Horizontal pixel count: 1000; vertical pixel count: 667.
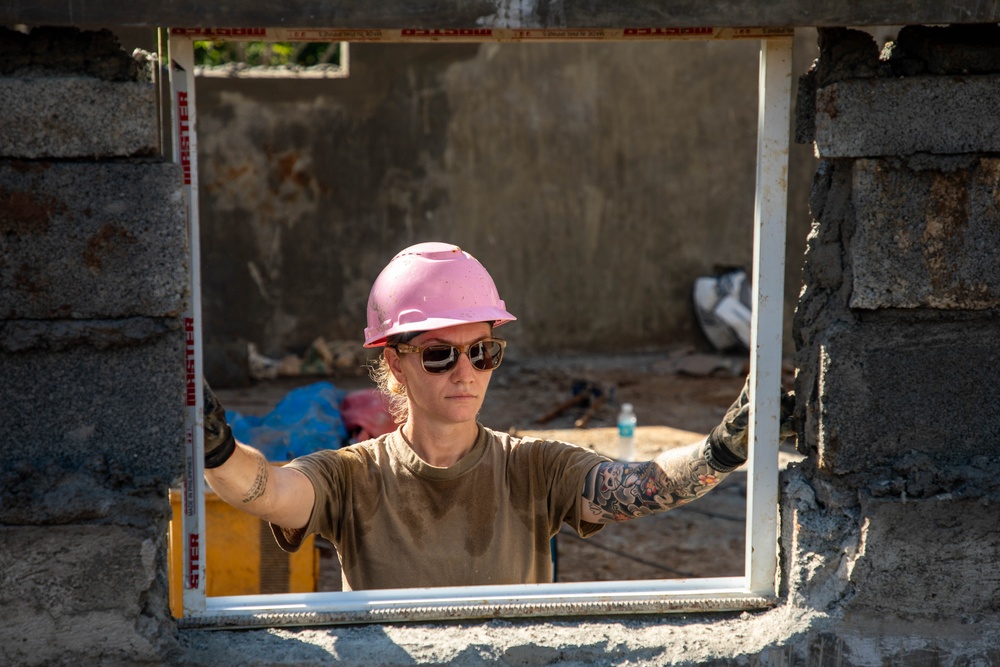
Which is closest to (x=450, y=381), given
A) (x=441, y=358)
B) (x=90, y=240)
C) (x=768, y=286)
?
(x=441, y=358)

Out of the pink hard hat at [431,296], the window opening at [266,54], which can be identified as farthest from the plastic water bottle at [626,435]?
the window opening at [266,54]

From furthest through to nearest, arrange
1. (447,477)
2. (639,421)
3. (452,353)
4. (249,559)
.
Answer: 1. (639,421)
2. (249,559)
3. (447,477)
4. (452,353)

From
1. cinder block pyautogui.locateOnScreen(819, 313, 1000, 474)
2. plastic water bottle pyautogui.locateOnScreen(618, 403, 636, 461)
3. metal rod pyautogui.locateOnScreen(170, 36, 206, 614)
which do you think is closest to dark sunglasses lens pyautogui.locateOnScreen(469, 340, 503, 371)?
metal rod pyautogui.locateOnScreen(170, 36, 206, 614)

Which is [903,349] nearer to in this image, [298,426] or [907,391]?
[907,391]

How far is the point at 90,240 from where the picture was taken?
2.19 m

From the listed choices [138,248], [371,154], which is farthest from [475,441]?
[371,154]

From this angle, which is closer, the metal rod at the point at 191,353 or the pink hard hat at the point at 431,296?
the metal rod at the point at 191,353

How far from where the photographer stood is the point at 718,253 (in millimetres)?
10367

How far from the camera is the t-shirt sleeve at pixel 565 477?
2.85m

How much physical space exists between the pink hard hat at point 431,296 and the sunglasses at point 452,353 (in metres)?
0.05

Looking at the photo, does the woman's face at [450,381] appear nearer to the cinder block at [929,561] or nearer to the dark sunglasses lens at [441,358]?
the dark sunglasses lens at [441,358]

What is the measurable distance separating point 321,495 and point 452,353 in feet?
1.65

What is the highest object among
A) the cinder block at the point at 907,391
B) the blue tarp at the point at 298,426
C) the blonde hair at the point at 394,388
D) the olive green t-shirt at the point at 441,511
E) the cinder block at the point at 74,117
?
the cinder block at the point at 74,117

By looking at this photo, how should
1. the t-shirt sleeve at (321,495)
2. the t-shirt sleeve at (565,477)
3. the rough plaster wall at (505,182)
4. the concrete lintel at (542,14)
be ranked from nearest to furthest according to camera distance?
the concrete lintel at (542,14)
the t-shirt sleeve at (321,495)
the t-shirt sleeve at (565,477)
the rough plaster wall at (505,182)
